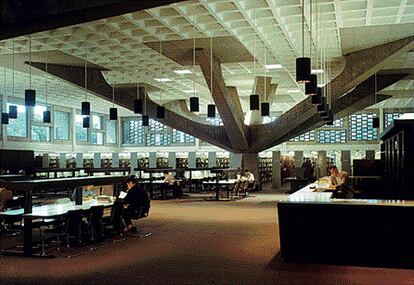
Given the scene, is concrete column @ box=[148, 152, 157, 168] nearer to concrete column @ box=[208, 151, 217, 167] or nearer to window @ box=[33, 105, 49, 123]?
concrete column @ box=[208, 151, 217, 167]

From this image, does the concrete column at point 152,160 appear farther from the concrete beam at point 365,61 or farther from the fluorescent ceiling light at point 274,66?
the concrete beam at point 365,61

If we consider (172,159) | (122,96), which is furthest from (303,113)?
(172,159)

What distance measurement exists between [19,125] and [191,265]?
1905 centimetres

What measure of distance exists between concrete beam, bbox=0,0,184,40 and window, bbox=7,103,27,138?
61.7 feet

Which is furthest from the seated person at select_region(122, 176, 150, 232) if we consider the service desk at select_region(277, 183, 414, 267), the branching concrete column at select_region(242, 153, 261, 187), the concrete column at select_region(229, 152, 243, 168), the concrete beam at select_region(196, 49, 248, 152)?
the concrete column at select_region(229, 152, 243, 168)

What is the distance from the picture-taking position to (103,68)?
682 inches

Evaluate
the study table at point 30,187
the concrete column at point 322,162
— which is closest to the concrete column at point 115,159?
the concrete column at point 322,162

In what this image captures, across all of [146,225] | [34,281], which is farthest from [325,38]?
[34,281]

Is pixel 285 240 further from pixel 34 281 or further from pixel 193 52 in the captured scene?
pixel 193 52

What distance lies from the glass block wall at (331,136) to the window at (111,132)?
41.3 ft

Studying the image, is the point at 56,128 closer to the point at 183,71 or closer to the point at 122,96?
the point at 122,96

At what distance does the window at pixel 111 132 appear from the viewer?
105 ft

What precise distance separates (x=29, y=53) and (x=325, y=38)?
8177 mm

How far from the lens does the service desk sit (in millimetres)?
7191
